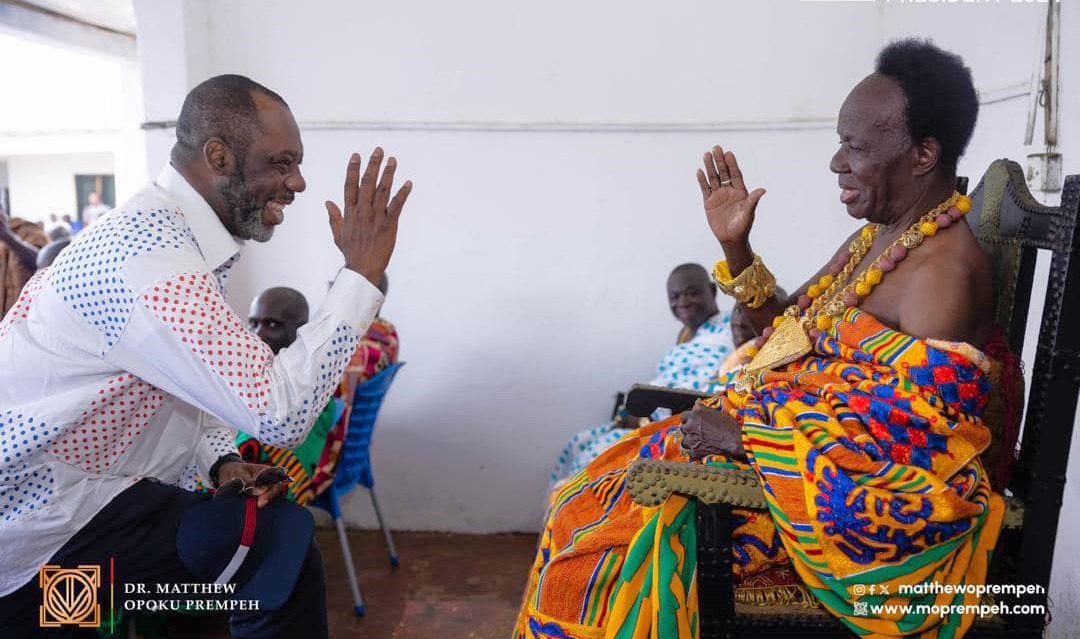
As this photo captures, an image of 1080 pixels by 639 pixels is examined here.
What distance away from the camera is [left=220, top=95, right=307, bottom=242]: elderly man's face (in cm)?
194

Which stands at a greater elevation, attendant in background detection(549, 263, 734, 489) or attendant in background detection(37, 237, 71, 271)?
attendant in background detection(37, 237, 71, 271)

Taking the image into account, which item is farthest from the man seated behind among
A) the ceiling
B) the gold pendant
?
the ceiling

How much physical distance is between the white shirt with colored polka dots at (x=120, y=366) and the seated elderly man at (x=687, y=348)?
196cm

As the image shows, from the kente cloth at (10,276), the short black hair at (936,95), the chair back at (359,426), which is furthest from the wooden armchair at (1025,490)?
the kente cloth at (10,276)

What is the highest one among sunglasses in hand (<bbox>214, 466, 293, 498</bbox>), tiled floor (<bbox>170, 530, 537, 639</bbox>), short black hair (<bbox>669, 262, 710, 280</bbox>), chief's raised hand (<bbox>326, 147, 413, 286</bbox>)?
chief's raised hand (<bbox>326, 147, 413, 286</bbox>)

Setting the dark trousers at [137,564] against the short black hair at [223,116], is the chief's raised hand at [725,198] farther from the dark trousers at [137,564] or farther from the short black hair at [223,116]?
the dark trousers at [137,564]

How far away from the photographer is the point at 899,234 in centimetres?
191

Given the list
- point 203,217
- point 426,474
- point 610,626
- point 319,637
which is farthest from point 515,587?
point 203,217

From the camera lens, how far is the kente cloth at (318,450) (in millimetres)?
2996

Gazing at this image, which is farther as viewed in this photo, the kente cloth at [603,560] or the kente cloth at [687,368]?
the kente cloth at [687,368]

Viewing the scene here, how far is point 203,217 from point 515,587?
2.38 m

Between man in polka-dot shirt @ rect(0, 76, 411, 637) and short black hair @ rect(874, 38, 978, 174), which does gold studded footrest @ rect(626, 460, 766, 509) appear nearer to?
man in polka-dot shirt @ rect(0, 76, 411, 637)

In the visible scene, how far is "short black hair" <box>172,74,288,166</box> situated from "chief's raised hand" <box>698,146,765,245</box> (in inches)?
43.1

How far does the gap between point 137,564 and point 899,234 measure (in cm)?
186
